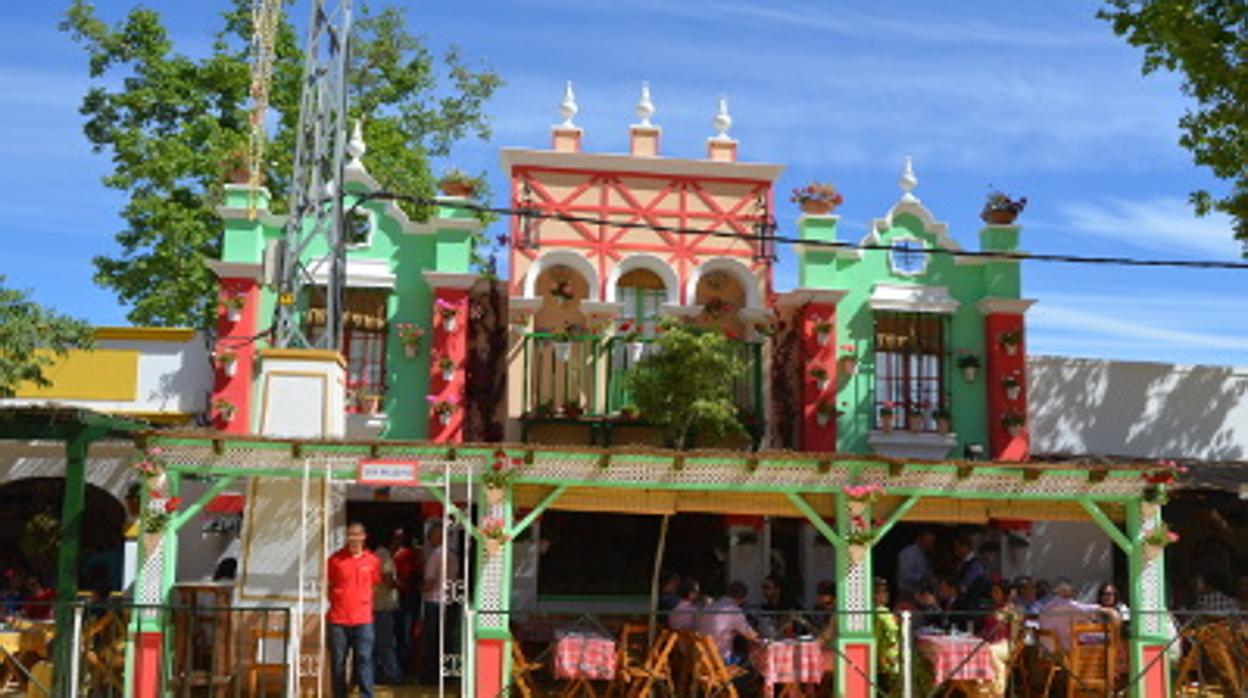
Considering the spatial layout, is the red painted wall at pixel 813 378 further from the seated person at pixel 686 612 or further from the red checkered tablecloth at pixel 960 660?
the red checkered tablecloth at pixel 960 660

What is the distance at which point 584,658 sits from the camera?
12.3m

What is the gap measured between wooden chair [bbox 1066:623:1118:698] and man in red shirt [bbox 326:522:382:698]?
6.57 meters

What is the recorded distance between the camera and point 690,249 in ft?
63.5

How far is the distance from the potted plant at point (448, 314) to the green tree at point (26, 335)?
4511 millimetres

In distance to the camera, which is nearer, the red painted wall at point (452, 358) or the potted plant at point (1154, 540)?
the potted plant at point (1154, 540)

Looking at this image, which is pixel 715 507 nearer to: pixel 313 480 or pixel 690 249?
pixel 313 480

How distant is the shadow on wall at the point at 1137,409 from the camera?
20281 mm

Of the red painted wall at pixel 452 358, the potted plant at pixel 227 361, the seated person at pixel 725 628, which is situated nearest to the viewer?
the seated person at pixel 725 628

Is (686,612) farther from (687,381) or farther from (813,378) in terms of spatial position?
(813,378)

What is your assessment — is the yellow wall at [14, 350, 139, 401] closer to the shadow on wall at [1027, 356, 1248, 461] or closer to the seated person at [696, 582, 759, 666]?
the seated person at [696, 582, 759, 666]

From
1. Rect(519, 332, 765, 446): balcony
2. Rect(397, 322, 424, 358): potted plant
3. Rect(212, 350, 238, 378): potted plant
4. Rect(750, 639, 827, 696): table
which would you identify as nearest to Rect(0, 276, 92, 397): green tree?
Rect(212, 350, 238, 378): potted plant

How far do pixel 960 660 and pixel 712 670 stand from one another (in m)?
2.32

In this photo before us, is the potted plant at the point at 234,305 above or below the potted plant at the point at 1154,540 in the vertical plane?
above

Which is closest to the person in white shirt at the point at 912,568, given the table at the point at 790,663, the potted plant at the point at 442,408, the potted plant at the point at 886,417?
the potted plant at the point at 886,417
